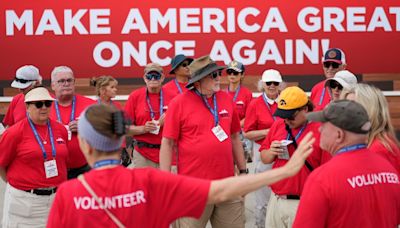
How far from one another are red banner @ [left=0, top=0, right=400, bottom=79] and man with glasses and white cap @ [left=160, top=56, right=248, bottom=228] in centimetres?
435

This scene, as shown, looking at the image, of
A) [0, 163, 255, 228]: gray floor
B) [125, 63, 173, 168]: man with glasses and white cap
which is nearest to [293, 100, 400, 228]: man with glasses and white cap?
[125, 63, 173, 168]: man with glasses and white cap

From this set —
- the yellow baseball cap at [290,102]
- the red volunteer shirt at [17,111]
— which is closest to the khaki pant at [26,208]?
the red volunteer shirt at [17,111]

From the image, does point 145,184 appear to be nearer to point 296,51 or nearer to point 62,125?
point 62,125

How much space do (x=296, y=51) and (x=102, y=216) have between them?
7.41 m

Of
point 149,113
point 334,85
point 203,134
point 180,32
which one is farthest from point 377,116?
point 180,32

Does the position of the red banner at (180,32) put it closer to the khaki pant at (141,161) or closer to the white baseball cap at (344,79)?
the khaki pant at (141,161)

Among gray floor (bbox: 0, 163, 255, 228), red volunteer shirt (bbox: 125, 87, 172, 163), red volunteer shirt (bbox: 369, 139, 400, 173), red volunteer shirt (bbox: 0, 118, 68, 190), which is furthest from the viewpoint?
gray floor (bbox: 0, 163, 255, 228)

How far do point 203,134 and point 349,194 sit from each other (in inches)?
93.9

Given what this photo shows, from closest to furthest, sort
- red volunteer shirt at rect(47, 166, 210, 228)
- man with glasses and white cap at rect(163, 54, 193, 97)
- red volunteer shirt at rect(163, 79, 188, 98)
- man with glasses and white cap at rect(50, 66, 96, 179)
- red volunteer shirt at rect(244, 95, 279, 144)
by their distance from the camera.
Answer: red volunteer shirt at rect(47, 166, 210, 228), man with glasses and white cap at rect(50, 66, 96, 179), red volunteer shirt at rect(244, 95, 279, 144), man with glasses and white cap at rect(163, 54, 193, 97), red volunteer shirt at rect(163, 79, 188, 98)

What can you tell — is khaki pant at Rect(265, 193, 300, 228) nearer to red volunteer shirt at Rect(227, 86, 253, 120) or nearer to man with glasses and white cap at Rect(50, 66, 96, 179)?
man with glasses and white cap at Rect(50, 66, 96, 179)

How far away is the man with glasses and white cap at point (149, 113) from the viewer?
23.2ft

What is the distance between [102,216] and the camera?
2898 mm

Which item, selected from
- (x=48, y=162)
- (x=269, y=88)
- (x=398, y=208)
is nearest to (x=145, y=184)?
(x=398, y=208)

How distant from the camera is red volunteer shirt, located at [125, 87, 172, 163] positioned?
7066mm
